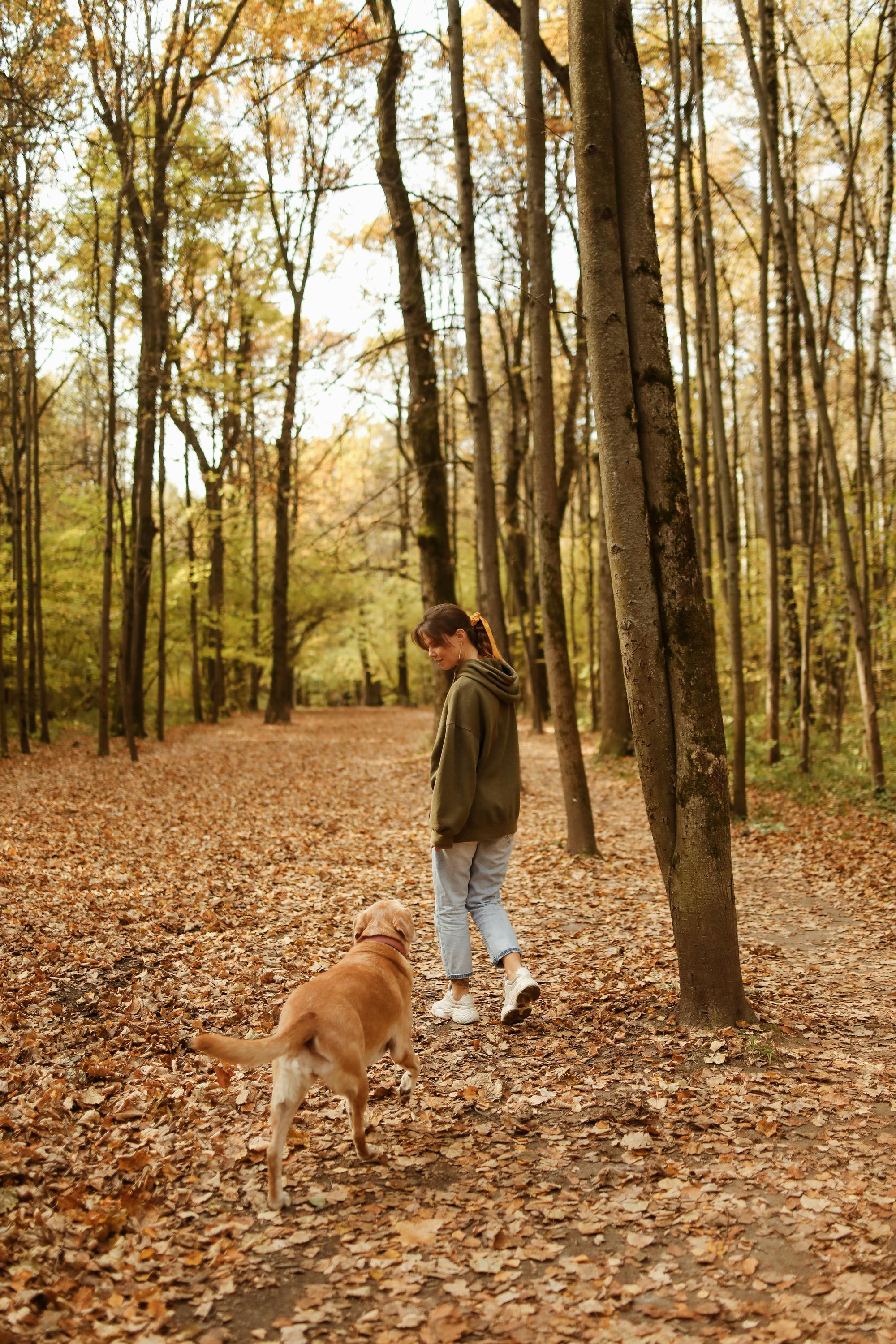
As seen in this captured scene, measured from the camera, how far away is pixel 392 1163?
3.55m

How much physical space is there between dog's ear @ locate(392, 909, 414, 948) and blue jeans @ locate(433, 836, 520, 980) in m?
0.46

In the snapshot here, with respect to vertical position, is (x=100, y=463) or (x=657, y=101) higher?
(x=657, y=101)

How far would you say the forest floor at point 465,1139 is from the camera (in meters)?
2.77

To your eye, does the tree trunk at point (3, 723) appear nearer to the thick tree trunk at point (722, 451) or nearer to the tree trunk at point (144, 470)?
the tree trunk at point (144, 470)

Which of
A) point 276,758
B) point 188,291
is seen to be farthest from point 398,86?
point 276,758

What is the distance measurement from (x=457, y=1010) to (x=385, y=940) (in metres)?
1.05

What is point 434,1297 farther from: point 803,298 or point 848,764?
point 848,764

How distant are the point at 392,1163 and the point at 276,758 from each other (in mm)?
14250

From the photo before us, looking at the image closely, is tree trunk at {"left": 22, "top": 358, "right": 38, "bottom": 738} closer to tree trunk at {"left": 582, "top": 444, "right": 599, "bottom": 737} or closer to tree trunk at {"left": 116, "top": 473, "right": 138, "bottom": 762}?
tree trunk at {"left": 116, "top": 473, "right": 138, "bottom": 762}

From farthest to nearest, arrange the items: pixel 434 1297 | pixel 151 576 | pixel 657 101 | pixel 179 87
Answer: pixel 151 576, pixel 179 87, pixel 657 101, pixel 434 1297

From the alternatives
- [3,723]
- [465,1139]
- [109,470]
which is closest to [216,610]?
[3,723]

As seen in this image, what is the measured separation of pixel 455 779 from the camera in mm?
4527

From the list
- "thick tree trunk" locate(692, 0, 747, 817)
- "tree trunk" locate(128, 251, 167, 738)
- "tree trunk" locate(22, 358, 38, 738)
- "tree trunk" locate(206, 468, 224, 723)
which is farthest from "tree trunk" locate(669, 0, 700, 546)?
"tree trunk" locate(206, 468, 224, 723)

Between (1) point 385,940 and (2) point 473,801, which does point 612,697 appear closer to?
(2) point 473,801
